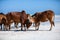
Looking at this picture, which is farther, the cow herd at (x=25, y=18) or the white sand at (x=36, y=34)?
the cow herd at (x=25, y=18)

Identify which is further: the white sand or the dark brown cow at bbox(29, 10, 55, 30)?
the dark brown cow at bbox(29, 10, 55, 30)

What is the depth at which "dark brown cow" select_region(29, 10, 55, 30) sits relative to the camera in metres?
1.84

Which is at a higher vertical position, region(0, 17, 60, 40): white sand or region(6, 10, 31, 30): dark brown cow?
region(6, 10, 31, 30): dark brown cow

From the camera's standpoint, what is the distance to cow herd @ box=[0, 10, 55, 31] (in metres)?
1.84

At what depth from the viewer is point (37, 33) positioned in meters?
1.79

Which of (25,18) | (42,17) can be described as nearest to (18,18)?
(25,18)

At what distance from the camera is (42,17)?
189 cm

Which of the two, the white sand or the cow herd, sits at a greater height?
the cow herd

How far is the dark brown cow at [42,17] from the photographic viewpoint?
6.03 ft

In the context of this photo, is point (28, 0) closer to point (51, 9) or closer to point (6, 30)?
point (51, 9)

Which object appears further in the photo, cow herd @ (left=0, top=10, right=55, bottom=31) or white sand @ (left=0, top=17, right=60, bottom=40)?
cow herd @ (left=0, top=10, right=55, bottom=31)

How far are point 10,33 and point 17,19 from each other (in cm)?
18

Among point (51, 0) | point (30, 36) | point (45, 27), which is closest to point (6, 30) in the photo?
point (30, 36)

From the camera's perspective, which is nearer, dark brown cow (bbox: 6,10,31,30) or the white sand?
the white sand
